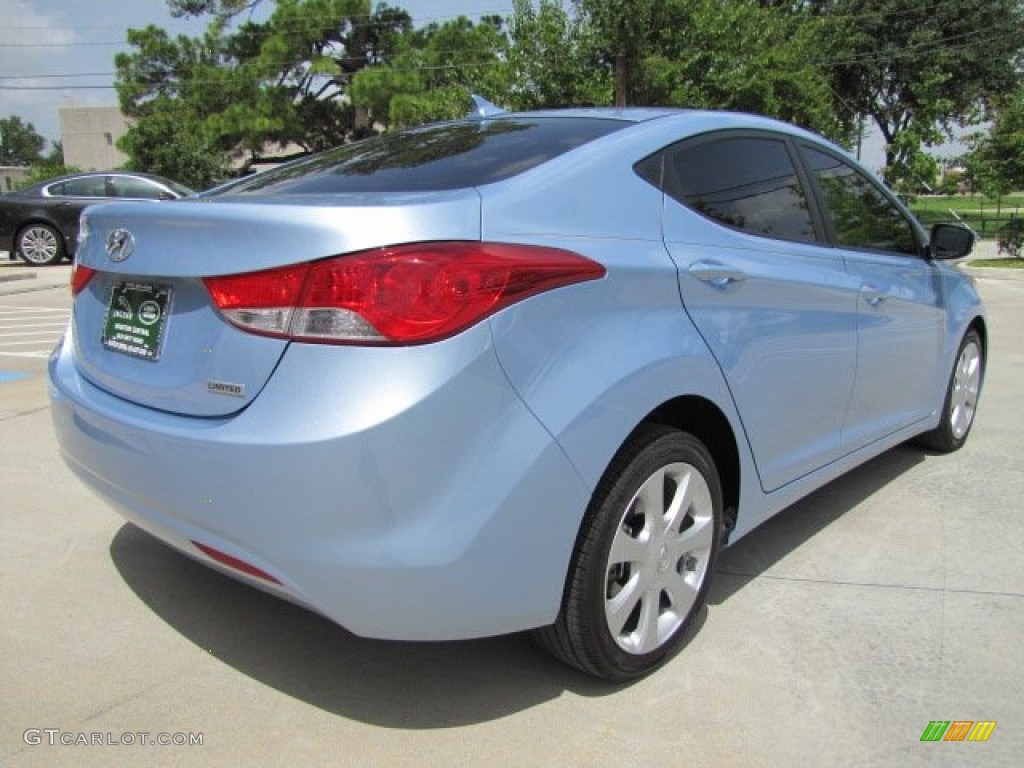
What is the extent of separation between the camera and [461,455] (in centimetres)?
206

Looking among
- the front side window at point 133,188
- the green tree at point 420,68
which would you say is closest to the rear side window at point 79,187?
the front side window at point 133,188

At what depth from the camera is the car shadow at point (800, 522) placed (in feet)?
11.1

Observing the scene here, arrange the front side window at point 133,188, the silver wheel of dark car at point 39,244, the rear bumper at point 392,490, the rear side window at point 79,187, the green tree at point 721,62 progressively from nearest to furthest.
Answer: the rear bumper at point 392,490 < the front side window at point 133,188 < the rear side window at point 79,187 < the silver wheel of dark car at point 39,244 < the green tree at point 721,62

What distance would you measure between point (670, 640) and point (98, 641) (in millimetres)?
Result: 1757

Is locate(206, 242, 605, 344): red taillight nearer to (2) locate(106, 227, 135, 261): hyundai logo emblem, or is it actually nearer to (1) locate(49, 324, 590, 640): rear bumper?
(1) locate(49, 324, 590, 640): rear bumper

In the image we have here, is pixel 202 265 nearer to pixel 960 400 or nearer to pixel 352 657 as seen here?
pixel 352 657

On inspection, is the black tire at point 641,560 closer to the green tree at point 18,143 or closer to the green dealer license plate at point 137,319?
the green dealer license plate at point 137,319

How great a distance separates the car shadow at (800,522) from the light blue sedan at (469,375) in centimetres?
36

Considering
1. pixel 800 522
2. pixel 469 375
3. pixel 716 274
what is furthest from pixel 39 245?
pixel 469 375

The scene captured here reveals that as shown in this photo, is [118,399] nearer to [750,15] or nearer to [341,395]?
[341,395]

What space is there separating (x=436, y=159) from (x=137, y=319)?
0.99 meters

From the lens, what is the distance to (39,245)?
15.8 metres

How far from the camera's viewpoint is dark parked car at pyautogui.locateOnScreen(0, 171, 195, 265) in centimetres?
1512

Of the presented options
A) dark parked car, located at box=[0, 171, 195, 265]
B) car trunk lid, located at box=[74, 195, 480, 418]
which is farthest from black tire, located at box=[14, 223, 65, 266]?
car trunk lid, located at box=[74, 195, 480, 418]
